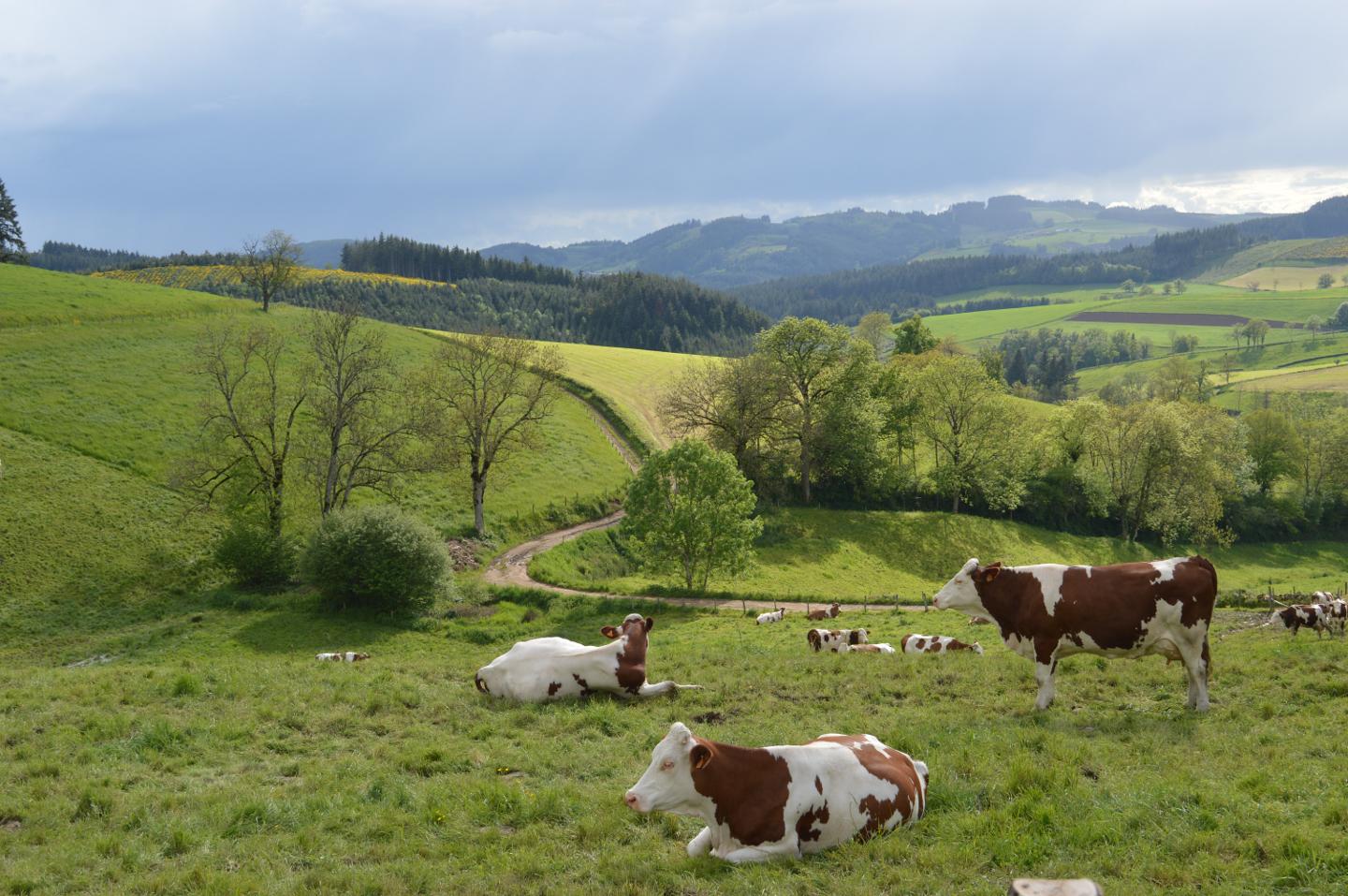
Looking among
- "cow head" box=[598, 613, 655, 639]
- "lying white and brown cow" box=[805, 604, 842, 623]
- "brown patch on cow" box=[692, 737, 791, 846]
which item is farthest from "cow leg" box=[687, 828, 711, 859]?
"lying white and brown cow" box=[805, 604, 842, 623]

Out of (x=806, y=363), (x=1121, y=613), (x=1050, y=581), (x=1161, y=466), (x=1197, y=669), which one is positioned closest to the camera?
(x=1197, y=669)

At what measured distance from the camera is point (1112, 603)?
45.3 ft

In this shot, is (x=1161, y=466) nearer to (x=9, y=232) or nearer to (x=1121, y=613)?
(x=1121, y=613)

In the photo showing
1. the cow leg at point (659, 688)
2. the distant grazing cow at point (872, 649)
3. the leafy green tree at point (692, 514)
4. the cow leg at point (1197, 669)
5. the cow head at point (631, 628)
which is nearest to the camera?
the cow leg at point (1197, 669)

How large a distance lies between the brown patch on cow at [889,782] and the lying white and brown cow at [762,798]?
0.01 meters

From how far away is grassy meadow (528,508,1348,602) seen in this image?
151 ft

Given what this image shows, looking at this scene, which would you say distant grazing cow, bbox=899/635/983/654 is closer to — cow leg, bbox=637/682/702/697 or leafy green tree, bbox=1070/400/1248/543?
cow leg, bbox=637/682/702/697

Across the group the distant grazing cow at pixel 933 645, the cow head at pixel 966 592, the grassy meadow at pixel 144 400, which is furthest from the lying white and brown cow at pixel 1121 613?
the grassy meadow at pixel 144 400

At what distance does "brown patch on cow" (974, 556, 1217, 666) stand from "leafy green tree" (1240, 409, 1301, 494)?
79.2m

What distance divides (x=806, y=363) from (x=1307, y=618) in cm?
4079

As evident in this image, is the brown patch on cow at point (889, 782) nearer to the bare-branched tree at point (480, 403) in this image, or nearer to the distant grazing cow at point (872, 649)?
the distant grazing cow at point (872, 649)

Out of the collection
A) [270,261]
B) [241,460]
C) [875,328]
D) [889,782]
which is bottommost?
[889,782]

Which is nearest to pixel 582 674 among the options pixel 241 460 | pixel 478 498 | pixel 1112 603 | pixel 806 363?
pixel 1112 603

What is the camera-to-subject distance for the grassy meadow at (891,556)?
45.9 metres
